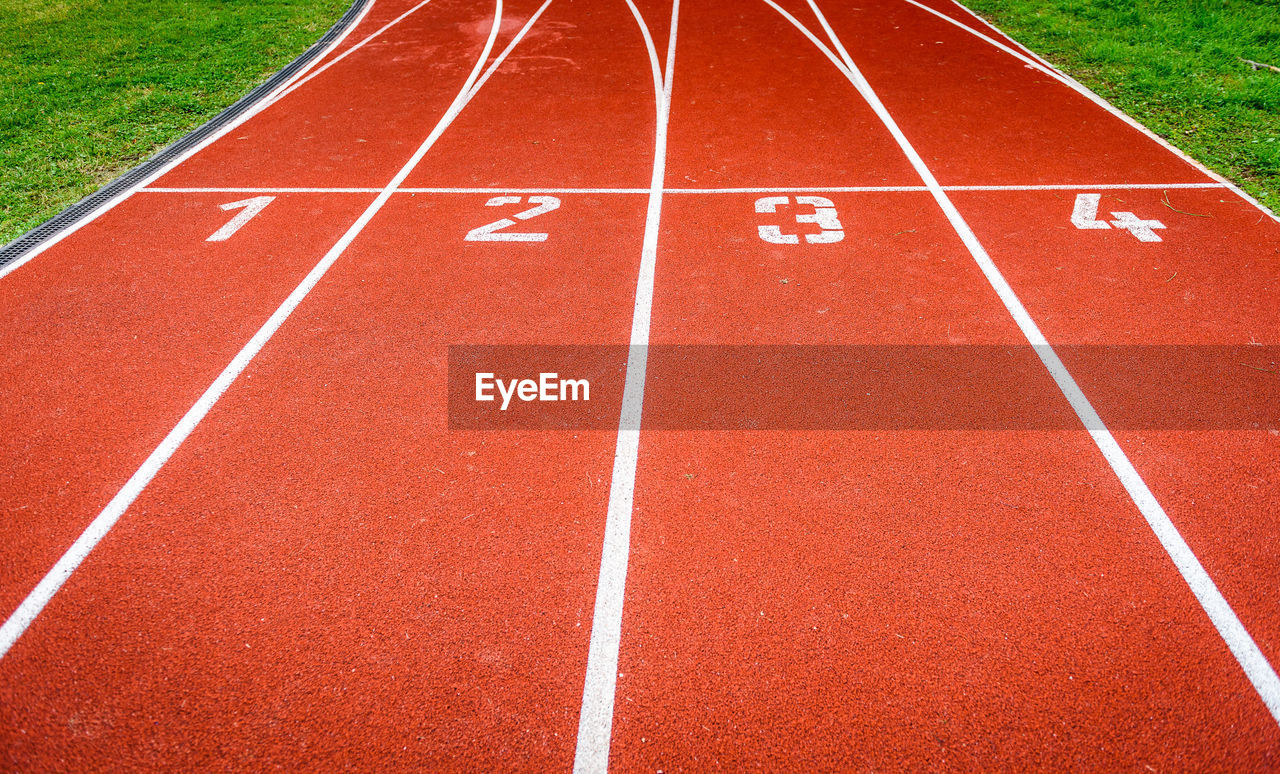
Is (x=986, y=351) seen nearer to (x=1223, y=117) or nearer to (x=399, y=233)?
(x=399, y=233)

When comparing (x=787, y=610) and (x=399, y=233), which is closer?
(x=787, y=610)

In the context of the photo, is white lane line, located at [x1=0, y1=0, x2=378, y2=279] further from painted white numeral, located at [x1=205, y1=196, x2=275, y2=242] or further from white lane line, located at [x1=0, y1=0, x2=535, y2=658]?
white lane line, located at [x1=0, y1=0, x2=535, y2=658]

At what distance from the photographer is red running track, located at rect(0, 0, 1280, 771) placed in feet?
9.26

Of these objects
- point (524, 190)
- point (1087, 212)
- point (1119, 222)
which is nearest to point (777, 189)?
point (524, 190)

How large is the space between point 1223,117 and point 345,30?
1324 centimetres

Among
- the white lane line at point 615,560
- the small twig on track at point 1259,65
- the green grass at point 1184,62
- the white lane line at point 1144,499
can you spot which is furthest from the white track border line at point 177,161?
the small twig on track at point 1259,65

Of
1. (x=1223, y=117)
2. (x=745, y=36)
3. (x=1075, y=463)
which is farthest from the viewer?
(x=745, y=36)

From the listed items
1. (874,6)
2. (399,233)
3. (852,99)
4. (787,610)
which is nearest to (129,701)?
(787,610)

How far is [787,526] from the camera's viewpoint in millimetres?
3545

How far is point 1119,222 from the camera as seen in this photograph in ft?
19.7

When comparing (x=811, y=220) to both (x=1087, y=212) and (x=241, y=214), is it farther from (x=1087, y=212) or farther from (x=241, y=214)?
(x=241, y=214)

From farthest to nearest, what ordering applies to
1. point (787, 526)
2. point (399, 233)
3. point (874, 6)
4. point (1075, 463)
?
point (874, 6) → point (399, 233) → point (1075, 463) → point (787, 526)

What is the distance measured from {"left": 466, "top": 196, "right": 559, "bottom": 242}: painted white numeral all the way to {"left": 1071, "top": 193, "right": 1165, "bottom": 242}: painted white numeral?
4803 millimetres

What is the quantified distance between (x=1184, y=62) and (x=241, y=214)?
12146 mm
